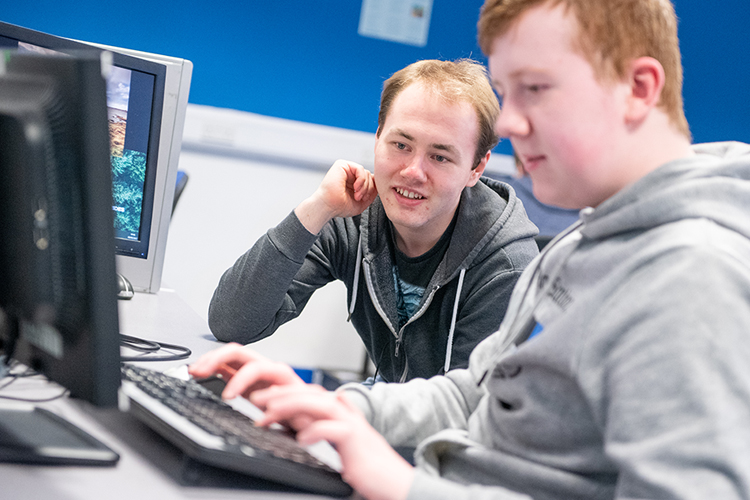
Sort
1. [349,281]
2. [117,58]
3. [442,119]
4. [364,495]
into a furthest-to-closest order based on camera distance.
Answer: [349,281], [442,119], [117,58], [364,495]

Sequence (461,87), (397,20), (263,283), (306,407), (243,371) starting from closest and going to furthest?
1. (306,407)
2. (243,371)
3. (263,283)
4. (461,87)
5. (397,20)

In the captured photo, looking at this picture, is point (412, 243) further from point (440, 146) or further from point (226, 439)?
point (226, 439)

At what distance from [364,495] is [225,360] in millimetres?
313

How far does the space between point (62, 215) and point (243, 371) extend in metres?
0.30

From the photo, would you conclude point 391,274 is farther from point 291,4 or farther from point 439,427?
point 291,4

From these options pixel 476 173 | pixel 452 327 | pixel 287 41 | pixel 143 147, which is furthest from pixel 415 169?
pixel 287 41

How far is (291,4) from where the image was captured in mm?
2799

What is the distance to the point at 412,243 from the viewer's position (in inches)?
64.9

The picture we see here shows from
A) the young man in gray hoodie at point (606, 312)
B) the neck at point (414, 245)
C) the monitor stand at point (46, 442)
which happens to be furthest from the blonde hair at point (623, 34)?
the neck at point (414, 245)

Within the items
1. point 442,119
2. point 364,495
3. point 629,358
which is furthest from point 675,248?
point 442,119

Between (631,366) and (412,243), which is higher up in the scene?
(631,366)

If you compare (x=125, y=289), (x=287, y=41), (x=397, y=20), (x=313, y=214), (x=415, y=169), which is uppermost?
(x=397, y=20)

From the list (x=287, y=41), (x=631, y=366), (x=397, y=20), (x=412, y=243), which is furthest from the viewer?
(x=397, y=20)

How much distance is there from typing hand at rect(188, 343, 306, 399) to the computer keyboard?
4cm
